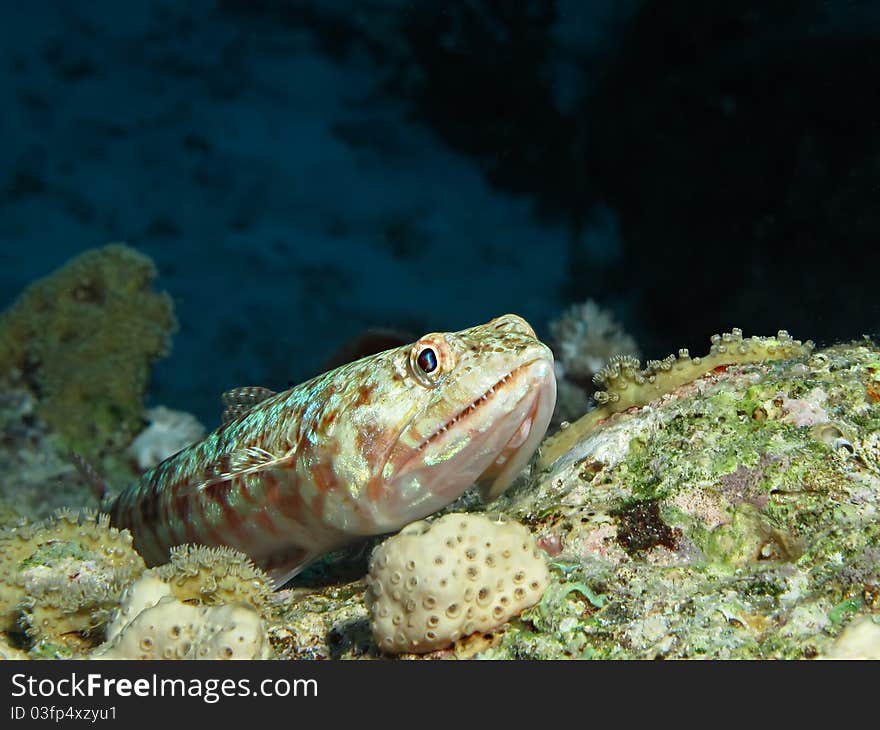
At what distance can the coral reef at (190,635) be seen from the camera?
1.95 m

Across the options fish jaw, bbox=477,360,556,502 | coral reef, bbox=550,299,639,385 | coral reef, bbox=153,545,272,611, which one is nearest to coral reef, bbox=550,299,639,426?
coral reef, bbox=550,299,639,385

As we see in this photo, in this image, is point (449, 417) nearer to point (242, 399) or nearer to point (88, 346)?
point (242, 399)

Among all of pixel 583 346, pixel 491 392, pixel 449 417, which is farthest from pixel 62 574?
pixel 583 346

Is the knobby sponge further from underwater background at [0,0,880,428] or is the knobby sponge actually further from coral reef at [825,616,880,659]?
underwater background at [0,0,880,428]

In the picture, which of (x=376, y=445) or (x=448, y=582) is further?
(x=376, y=445)

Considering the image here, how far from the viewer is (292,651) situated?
2.51 m

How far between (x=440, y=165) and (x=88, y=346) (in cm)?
1311

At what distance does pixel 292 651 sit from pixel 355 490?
73 centimetres

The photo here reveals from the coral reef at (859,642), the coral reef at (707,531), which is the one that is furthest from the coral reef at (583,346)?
the coral reef at (859,642)

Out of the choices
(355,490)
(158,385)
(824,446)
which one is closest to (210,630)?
(355,490)

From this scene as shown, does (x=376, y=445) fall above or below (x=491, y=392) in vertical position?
below

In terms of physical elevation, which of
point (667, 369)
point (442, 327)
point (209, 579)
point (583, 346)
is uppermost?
point (667, 369)

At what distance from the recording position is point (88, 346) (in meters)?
8.44

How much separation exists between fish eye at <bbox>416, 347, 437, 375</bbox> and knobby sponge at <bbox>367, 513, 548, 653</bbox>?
86 cm
